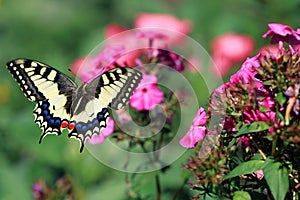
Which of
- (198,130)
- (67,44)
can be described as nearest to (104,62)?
(198,130)

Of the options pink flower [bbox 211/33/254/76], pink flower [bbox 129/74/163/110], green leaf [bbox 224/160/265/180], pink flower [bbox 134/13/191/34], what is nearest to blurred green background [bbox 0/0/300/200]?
pink flower [bbox 211/33/254/76]

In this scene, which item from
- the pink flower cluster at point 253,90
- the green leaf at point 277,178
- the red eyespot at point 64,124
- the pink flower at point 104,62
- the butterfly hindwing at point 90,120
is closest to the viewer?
the green leaf at point 277,178

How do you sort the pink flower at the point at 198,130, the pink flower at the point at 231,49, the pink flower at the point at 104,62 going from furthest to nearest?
the pink flower at the point at 231,49 < the pink flower at the point at 104,62 < the pink flower at the point at 198,130

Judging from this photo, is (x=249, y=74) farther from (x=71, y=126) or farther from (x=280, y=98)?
(x=71, y=126)

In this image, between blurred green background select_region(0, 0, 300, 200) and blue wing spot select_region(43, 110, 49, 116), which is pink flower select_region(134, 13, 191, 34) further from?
blue wing spot select_region(43, 110, 49, 116)

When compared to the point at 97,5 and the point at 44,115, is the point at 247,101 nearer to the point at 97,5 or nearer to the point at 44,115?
the point at 44,115

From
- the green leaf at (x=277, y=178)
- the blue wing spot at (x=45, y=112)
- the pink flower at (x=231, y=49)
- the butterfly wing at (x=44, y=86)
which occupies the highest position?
the pink flower at (x=231, y=49)

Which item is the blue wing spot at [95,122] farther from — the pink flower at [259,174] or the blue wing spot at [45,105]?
the pink flower at [259,174]

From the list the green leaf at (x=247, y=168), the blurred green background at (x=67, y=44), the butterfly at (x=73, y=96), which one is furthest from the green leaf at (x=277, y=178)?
the blurred green background at (x=67, y=44)
